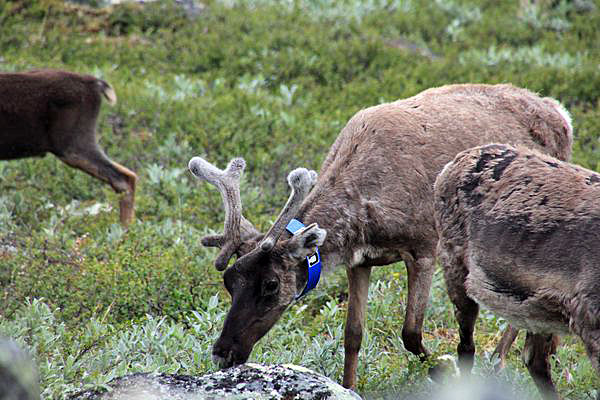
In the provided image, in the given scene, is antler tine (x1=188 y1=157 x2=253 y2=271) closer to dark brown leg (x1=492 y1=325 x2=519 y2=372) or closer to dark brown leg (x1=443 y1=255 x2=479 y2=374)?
dark brown leg (x1=443 y1=255 x2=479 y2=374)

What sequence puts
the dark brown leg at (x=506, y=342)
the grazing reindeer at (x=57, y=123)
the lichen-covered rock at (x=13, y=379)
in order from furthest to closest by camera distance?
the grazing reindeer at (x=57, y=123) < the dark brown leg at (x=506, y=342) < the lichen-covered rock at (x=13, y=379)

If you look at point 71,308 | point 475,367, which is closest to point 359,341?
point 475,367

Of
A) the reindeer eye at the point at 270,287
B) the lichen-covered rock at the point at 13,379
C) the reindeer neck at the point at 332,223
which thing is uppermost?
the lichen-covered rock at the point at 13,379

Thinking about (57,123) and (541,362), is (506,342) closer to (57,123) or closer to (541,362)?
(541,362)

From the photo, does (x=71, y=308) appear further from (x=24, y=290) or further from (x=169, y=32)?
(x=169, y=32)

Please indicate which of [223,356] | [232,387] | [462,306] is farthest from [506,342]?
[232,387]

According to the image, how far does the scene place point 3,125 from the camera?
8.63 m

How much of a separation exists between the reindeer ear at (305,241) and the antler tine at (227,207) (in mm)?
387

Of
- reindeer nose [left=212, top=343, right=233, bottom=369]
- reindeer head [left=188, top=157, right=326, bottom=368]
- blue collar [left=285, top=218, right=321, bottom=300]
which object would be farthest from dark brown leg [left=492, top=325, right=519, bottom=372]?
reindeer nose [left=212, top=343, right=233, bottom=369]

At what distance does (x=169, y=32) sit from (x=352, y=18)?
3303mm

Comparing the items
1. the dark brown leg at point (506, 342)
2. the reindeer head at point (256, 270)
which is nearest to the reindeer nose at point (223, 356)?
the reindeer head at point (256, 270)

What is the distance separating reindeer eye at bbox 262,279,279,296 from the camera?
5.52 m

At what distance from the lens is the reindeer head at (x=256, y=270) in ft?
17.8

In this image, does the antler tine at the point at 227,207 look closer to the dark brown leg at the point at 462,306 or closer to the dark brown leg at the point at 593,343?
the dark brown leg at the point at 462,306
